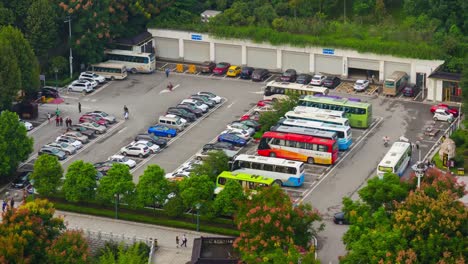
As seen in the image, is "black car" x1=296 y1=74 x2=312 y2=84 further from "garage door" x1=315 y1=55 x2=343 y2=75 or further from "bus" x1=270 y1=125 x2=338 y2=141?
"bus" x1=270 y1=125 x2=338 y2=141

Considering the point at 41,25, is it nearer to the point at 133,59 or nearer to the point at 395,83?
the point at 133,59

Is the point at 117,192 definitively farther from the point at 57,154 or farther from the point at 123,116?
the point at 123,116

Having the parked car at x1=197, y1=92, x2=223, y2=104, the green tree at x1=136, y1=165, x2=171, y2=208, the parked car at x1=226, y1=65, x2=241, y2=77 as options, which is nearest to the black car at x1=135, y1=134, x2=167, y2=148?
the parked car at x1=197, y1=92, x2=223, y2=104

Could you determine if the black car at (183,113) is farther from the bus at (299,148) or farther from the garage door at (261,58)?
the garage door at (261,58)

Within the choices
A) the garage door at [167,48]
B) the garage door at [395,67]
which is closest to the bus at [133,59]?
the garage door at [167,48]

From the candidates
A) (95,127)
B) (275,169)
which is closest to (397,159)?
(275,169)

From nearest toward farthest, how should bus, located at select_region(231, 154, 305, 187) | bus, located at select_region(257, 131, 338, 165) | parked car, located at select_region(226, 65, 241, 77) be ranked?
bus, located at select_region(231, 154, 305, 187)
bus, located at select_region(257, 131, 338, 165)
parked car, located at select_region(226, 65, 241, 77)

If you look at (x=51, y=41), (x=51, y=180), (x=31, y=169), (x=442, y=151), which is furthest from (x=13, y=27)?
(x=442, y=151)
